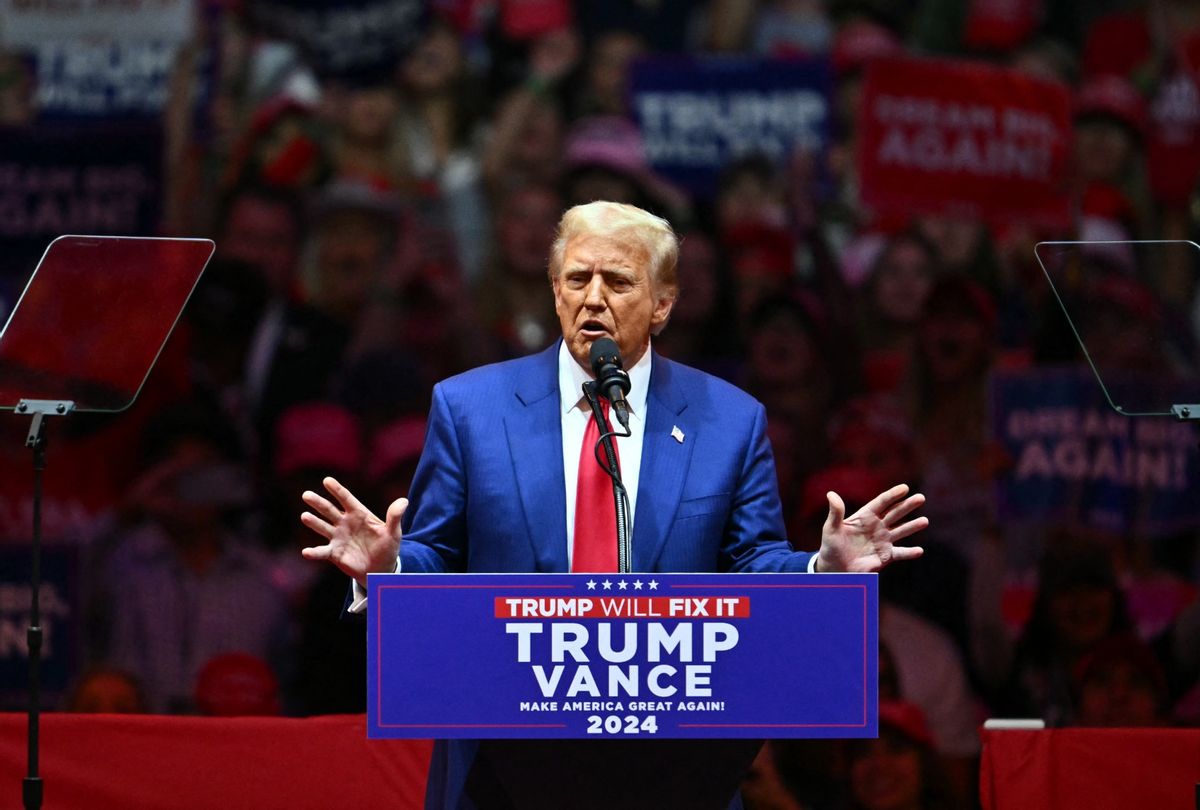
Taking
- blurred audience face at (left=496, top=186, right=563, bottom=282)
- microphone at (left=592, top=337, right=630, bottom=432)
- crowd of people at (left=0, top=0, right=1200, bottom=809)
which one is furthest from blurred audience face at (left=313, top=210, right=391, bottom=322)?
microphone at (left=592, top=337, right=630, bottom=432)

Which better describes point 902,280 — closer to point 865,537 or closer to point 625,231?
point 625,231

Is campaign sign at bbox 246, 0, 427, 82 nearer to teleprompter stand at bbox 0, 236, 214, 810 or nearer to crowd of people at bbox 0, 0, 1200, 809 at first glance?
crowd of people at bbox 0, 0, 1200, 809

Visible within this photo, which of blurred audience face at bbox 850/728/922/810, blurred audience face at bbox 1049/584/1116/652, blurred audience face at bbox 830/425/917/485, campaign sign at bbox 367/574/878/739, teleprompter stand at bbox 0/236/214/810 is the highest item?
teleprompter stand at bbox 0/236/214/810

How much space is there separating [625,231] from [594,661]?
2.95 ft

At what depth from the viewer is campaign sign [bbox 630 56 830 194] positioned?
6.36 metres

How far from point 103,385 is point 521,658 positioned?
4.65ft

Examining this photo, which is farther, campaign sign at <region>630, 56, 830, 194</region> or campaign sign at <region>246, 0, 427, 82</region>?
campaign sign at <region>246, 0, 427, 82</region>

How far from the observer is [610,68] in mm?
6527

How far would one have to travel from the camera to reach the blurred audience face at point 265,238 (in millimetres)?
6324

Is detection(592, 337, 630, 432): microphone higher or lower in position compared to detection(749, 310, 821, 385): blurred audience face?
lower

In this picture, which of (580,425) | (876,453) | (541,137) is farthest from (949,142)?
(580,425)

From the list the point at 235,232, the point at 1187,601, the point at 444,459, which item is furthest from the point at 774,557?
the point at 235,232

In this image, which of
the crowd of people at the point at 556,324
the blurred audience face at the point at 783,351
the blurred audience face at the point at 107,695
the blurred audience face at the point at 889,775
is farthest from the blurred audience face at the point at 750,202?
the blurred audience face at the point at 107,695

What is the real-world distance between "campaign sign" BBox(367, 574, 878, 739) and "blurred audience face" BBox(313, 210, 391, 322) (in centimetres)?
386
